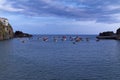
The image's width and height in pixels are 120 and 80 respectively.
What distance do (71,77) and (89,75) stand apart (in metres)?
3.27

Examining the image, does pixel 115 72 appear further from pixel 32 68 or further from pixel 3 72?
pixel 3 72

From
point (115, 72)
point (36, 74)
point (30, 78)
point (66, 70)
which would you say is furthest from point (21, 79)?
point (115, 72)

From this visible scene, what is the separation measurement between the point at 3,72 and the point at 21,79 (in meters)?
7.18

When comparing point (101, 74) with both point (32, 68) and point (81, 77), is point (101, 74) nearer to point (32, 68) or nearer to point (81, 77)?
point (81, 77)

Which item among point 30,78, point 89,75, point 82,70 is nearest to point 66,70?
point 82,70

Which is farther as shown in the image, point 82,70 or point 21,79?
point 82,70

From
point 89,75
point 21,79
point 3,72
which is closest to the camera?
point 21,79

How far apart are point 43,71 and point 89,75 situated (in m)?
8.32

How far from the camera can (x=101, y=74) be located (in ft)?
148

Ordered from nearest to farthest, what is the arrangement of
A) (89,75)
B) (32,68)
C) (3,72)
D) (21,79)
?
(21,79)
(89,75)
(3,72)
(32,68)

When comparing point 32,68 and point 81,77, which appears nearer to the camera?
point 81,77

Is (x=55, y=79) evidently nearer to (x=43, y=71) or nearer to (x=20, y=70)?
(x=43, y=71)

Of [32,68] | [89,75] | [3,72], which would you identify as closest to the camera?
[89,75]

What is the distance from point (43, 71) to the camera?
157 ft
